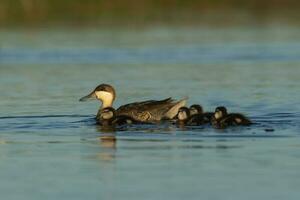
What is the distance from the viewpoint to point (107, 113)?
17.6m

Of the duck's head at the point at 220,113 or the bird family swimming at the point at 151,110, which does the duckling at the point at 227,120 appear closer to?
the duck's head at the point at 220,113

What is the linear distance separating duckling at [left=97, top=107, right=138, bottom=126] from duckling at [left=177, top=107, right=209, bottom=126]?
0.63 metres

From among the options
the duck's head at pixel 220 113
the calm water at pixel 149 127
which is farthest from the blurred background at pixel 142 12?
the duck's head at pixel 220 113

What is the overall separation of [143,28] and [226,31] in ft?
11.3

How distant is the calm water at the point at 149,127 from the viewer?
12.2 metres

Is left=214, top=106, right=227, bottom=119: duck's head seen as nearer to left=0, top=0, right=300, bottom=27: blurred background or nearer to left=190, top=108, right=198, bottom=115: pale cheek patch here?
left=190, top=108, right=198, bottom=115: pale cheek patch

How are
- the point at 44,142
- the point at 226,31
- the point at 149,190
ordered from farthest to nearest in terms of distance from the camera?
the point at 226,31 < the point at 44,142 < the point at 149,190

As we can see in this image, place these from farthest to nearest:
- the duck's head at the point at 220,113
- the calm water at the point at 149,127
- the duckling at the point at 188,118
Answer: the duckling at the point at 188,118, the duck's head at the point at 220,113, the calm water at the point at 149,127

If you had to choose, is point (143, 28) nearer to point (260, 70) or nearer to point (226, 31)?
point (226, 31)

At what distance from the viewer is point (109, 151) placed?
14469 mm

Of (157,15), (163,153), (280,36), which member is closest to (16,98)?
(163,153)

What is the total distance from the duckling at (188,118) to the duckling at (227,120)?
238mm

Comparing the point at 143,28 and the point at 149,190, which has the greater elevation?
the point at 143,28

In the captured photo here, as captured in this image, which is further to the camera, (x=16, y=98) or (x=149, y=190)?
(x=16, y=98)
